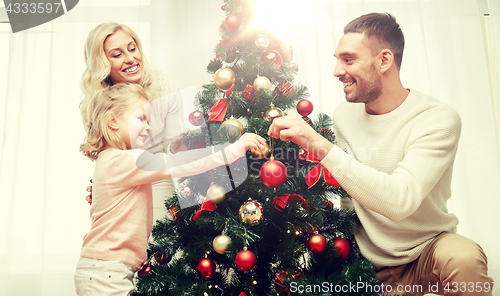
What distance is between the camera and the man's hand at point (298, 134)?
83 cm

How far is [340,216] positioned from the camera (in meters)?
0.99

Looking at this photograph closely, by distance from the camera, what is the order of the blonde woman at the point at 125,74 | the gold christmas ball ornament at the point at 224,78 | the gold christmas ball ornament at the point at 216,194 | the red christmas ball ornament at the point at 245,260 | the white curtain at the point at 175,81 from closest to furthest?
the red christmas ball ornament at the point at 245,260
the gold christmas ball ornament at the point at 216,194
the gold christmas ball ornament at the point at 224,78
the blonde woman at the point at 125,74
the white curtain at the point at 175,81

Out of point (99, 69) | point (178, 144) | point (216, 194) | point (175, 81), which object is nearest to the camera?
point (216, 194)

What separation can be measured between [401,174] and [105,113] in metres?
0.97

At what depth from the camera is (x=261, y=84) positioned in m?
1.00

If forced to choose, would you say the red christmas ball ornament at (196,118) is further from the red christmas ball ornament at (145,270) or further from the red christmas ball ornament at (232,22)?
the red christmas ball ornament at (145,270)

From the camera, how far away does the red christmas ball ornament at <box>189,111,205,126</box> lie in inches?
39.7

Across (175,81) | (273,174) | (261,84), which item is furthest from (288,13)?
(273,174)

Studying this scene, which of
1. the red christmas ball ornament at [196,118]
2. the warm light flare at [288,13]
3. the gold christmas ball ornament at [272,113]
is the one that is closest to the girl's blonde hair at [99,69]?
the red christmas ball ornament at [196,118]

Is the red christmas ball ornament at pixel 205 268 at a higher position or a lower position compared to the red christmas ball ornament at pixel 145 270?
higher

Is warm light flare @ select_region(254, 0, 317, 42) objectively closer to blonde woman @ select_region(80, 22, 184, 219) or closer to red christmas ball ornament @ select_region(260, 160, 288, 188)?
blonde woman @ select_region(80, 22, 184, 219)

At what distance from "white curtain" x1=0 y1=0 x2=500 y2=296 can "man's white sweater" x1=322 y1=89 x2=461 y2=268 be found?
70 cm

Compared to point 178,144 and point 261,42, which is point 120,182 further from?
point 261,42

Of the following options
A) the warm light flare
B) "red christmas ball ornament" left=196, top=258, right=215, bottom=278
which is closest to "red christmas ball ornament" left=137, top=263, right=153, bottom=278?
"red christmas ball ornament" left=196, top=258, right=215, bottom=278
